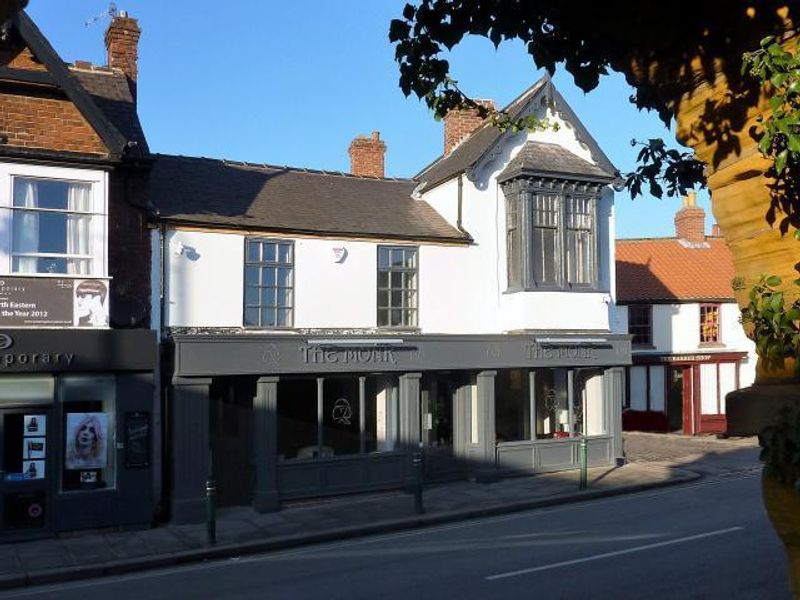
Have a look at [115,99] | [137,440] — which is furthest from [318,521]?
[115,99]

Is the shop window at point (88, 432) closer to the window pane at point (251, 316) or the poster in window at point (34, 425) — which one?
the poster in window at point (34, 425)

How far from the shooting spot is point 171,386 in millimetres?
14414

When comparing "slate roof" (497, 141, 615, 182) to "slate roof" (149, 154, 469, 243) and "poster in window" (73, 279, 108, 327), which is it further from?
"poster in window" (73, 279, 108, 327)

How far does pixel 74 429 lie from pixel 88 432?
0.23 meters

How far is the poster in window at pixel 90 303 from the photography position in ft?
43.6

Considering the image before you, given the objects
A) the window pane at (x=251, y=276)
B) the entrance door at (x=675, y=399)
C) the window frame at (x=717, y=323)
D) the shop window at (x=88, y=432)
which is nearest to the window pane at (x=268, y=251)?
the window pane at (x=251, y=276)

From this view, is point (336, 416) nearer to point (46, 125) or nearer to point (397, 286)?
point (397, 286)

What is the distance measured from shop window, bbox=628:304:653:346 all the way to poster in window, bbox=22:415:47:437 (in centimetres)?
1941

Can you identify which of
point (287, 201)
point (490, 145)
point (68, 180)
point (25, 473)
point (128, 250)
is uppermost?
point (490, 145)

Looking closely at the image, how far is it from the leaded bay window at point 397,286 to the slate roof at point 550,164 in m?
3.14

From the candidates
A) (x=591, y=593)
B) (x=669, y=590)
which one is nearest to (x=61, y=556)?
(x=591, y=593)

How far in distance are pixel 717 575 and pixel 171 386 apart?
31.5 feet

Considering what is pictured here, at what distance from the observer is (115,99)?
51.8 feet

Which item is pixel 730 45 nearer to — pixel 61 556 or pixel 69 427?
pixel 61 556
